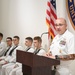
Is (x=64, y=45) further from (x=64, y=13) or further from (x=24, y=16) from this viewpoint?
(x=24, y=16)

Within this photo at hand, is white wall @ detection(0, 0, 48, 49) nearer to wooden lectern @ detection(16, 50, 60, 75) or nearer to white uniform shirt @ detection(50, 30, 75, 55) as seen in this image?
white uniform shirt @ detection(50, 30, 75, 55)

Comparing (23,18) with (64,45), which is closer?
(64,45)

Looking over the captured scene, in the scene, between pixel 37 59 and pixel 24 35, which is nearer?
pixel 37 59

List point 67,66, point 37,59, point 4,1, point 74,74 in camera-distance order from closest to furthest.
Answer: point 37,59
point 67,66
point 74,74
point 4,1

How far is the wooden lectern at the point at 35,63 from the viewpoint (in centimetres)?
212

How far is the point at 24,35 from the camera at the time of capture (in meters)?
5.81

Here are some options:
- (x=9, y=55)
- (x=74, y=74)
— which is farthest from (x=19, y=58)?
(x=9, y=55)

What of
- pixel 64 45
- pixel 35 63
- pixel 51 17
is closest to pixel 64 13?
pixel 51 17

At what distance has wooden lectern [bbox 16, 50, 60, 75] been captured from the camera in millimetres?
2121

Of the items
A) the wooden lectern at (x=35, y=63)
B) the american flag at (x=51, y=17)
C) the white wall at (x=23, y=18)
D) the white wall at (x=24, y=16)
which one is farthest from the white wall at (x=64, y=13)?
the wooden lectern at (x=35, y=63)

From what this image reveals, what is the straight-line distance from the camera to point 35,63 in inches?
83.7

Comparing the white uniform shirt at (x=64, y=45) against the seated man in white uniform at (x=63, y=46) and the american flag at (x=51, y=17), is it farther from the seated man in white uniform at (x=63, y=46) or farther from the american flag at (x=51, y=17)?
the american flag at (x=51, y=17)

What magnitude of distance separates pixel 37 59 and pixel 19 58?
330mm

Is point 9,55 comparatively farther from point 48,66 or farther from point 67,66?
point 48,66
